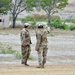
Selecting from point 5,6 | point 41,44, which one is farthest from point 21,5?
point 41,44

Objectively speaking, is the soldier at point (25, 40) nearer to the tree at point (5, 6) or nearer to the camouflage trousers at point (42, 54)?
the camouflage trousers at point (42, 54)

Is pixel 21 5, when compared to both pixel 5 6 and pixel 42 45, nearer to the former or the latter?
pixel 5 6

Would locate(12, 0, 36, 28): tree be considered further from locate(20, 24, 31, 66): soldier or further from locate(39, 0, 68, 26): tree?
locate(20, 24, 31, 66): soldier

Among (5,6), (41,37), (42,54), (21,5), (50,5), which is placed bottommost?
(21,5)

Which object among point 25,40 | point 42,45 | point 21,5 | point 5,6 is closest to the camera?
point 42,45

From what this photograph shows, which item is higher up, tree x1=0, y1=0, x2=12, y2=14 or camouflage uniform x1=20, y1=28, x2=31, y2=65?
camouflage uniform x1=20, y1=28, x2=31, y2=65

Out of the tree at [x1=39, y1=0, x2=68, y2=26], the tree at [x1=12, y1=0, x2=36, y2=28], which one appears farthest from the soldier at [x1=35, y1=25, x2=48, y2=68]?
the tree at [x1=12, y1=0, x2=36, y2=28]

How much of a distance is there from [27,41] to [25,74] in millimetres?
3416

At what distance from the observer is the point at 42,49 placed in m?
16.3

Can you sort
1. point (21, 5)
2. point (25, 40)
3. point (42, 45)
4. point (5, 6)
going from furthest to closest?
point (21, 5) → point (5, 6) → point (25, 40) → point (42, 45)

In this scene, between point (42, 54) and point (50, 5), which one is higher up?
point (42, 54)

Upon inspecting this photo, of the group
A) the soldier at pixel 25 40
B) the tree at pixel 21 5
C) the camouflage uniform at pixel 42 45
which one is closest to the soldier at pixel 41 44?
the camouflage uniform at pixel 42 45

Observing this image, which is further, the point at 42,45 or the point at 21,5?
the point at 21,5

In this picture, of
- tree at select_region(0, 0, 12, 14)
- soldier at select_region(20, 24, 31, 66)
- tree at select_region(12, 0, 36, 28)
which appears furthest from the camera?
tree at select_region(12, 0, 36, 28)
